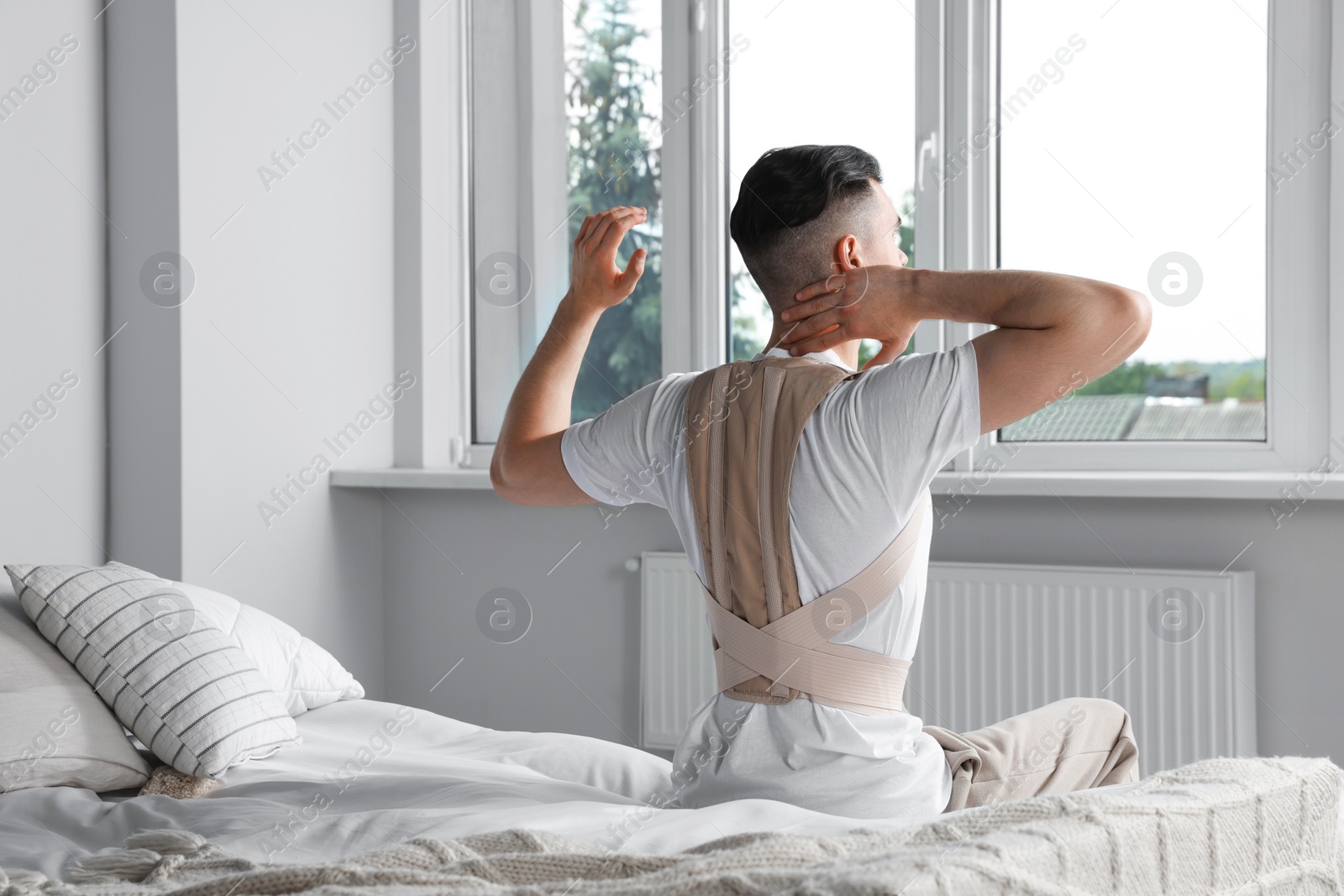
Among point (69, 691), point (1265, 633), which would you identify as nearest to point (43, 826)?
point (69, 691)

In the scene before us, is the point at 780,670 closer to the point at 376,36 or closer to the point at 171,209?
the point at 171,209

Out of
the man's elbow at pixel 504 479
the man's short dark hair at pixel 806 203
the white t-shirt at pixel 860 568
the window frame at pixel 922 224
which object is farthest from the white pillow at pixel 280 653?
the window frame at pixel 922 224

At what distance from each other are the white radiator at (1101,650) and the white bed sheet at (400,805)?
0.94 m

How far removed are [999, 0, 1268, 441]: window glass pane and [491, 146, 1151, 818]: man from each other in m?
1.36

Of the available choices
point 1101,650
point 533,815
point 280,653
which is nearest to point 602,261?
point 533,815

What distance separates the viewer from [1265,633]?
7.12 ft

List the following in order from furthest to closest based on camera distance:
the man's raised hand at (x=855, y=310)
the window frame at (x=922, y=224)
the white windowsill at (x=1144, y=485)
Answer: the window frame at (x=922, y=224)
the white windowsill at (x=1144, y=485)
the man's raised hand at (x=855, y=310)

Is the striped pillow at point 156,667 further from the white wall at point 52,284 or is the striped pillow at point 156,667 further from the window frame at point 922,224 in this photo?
the window frame at point 922,224

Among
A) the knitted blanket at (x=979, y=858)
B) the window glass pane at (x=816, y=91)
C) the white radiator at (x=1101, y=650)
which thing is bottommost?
the white radiator at (x=1101, y=650)

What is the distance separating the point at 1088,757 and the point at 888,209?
641 millimetres

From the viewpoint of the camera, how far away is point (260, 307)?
8.82 ft

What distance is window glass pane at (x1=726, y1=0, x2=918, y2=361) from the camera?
8.75 feet

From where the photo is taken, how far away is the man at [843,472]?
3.41 feet

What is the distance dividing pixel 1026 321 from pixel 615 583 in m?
1.95
